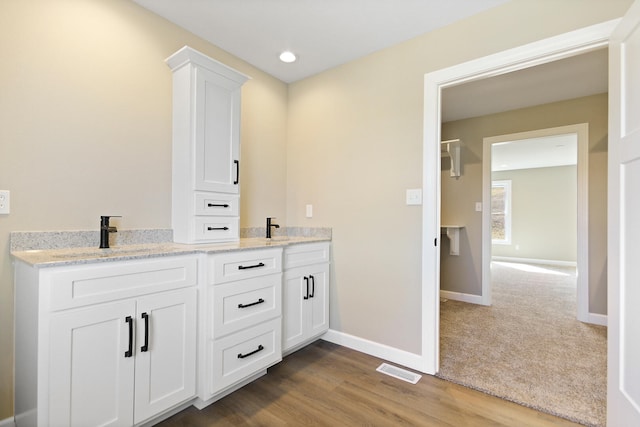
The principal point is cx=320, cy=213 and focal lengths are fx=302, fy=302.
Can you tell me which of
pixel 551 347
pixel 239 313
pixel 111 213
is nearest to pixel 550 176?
pixel 551 347

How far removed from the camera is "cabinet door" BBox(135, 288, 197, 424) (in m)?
1.40

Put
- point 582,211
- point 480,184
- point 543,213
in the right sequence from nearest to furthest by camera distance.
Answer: point 582,211 → point 480,184 → point 543,213

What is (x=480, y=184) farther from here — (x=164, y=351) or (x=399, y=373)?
(x=164, y=351)

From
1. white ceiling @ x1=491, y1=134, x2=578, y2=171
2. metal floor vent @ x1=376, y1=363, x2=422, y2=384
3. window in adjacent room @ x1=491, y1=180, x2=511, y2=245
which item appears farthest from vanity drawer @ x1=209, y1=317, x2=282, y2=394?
window in adjacent room @ x1=491, y1=180, x2=511, y2=245

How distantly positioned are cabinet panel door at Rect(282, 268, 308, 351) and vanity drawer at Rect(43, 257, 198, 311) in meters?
0.75

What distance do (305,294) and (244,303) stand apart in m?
0.65

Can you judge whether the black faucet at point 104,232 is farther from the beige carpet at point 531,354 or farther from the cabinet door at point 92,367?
the beige carpet at point 531,354

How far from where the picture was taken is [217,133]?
2051mm

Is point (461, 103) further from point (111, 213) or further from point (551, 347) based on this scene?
point (111, 213)


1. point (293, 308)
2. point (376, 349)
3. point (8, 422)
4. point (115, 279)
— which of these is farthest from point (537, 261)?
point (8, 422)

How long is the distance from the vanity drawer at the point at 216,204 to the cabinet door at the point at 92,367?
29.9 inches

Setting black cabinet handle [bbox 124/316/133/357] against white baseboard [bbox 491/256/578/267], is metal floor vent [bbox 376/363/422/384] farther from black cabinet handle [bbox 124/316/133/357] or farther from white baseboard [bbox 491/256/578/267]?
white baseboard [bbox 491/256/578/267]

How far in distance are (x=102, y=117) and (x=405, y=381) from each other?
8.12 feet

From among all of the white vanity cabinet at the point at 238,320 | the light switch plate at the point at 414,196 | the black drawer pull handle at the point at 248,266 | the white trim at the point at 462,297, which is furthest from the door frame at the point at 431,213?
the white trim at the point at 462,297
